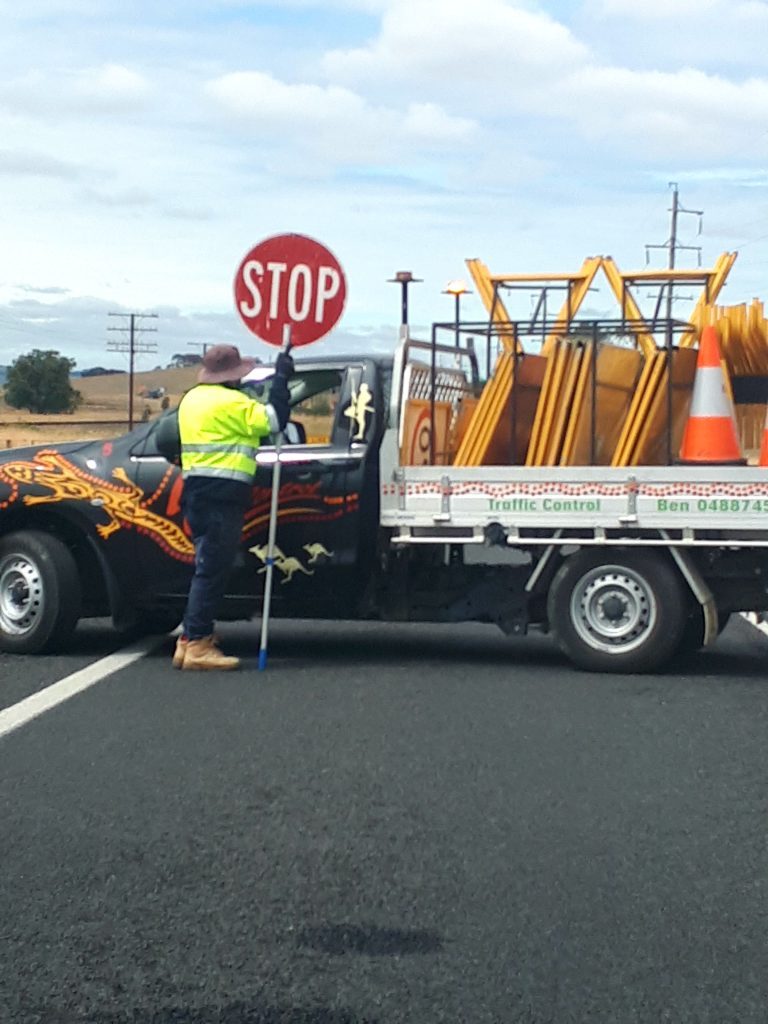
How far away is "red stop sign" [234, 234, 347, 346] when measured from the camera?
11.0 m

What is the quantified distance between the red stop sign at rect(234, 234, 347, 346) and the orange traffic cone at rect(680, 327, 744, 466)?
2334 millimetres

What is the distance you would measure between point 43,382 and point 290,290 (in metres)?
111

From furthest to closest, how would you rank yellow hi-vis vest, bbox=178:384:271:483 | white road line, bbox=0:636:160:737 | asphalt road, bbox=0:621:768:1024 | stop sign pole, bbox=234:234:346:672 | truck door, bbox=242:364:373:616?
stop sign pole, bbox=234:234:346:672
truck door, bbox=242:364:373:616
yellow hi-vis vest, bbox=178:384:271:483
white road line, bbox=0:636:160:737
asphalt road, bbox=0:621:768:1024

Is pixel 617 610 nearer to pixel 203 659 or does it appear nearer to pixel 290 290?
pixel 203 659

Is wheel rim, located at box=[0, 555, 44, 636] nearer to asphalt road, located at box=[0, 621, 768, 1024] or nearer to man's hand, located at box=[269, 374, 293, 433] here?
asphalt road, located at box=[0, 621, 768, 1024]

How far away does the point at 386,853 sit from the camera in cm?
595

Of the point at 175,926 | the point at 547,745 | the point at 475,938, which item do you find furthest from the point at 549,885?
the point at 547,745

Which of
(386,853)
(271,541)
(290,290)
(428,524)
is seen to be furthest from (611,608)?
(386,853)

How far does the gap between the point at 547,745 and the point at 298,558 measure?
295cm

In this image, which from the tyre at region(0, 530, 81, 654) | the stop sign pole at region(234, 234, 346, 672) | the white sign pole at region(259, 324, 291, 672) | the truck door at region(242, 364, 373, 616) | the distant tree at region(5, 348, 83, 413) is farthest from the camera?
the distant tree at region(5, 348, 83, 413)

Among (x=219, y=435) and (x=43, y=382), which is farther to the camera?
(x=43, y=382)

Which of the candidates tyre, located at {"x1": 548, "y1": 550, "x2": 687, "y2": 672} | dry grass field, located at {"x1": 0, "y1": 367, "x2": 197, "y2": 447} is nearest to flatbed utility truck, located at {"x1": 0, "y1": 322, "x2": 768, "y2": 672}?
tyre, located at {"x1": 548, "y1": 550, "x2": 687, "y2": 672}

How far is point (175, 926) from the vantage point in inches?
199

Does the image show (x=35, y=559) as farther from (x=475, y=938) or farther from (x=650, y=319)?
(x=475, y=938)
